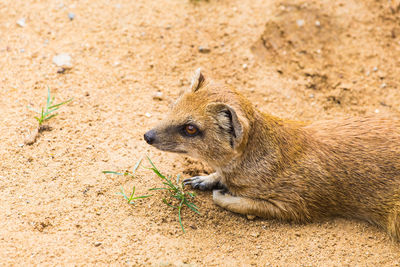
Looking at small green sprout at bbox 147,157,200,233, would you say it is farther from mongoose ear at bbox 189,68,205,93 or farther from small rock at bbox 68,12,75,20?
small rock at bbox 68,12,75,20

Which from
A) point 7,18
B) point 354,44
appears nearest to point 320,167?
point 354,44

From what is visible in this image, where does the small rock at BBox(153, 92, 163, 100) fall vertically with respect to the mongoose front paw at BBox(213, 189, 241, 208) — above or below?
above

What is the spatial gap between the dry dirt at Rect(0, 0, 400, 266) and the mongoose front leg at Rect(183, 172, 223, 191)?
13cm

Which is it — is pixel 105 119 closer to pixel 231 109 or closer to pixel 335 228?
pixel 231 109

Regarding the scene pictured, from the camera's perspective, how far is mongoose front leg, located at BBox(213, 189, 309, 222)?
15.8 feet

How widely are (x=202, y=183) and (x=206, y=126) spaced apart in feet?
3.16

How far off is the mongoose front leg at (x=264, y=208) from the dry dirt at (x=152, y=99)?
12 centimetres

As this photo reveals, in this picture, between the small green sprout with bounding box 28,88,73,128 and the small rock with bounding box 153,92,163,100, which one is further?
the small rock with bounding box 153,92,163,100

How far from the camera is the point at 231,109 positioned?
426 cm

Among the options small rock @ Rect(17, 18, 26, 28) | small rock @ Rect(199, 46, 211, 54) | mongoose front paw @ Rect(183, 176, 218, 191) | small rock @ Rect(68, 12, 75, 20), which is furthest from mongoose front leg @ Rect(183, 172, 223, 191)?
small rock @ Rect(17, 18, 26, 28)

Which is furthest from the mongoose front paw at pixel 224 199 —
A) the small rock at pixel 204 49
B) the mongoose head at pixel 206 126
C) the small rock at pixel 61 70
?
the small rock at pixel 61 70

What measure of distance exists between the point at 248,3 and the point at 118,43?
2478mm

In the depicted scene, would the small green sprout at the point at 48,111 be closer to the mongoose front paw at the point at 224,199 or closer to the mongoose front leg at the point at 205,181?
the mongoose front leg at the point at 205,181

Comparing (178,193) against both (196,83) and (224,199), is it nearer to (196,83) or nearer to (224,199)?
(224,199)
